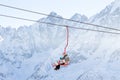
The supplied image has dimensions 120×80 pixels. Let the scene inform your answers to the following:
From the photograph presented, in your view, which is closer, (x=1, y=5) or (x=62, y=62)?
(x=1, y=5)

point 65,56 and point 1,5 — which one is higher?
point 1,5

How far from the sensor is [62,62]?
26141 millimetres

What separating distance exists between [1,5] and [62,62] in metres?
7.00

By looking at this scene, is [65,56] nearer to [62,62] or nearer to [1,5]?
[62,62]

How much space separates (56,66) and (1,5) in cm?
780

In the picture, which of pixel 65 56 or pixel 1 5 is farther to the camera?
pixel 65 56

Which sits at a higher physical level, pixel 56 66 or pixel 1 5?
pixel 1 5

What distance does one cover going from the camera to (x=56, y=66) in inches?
1071

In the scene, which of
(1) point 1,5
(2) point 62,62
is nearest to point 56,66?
(2) point 62,62

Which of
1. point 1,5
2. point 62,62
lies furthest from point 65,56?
point 1,5

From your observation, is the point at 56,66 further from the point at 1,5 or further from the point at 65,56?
the point at 1,5

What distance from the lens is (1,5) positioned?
69.0 feet

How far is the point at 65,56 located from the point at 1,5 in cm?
695

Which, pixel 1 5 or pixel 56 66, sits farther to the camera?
pixel 56 66
